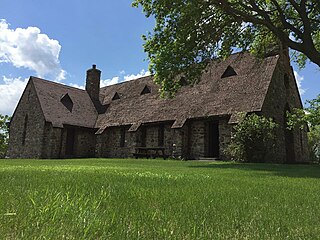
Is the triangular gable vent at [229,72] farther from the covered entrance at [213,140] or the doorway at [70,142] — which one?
the doorway at [70,142]

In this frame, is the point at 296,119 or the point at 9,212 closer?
the point at 9,212

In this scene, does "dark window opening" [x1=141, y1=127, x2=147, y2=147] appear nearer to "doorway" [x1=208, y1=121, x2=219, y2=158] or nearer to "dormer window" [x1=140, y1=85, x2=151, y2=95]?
"dormer window" [x1=140, y1=85, x2=151, y2=95]

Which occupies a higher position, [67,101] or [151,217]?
[67,101]

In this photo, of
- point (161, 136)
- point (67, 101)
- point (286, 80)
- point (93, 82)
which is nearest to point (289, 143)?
point (286, 80)

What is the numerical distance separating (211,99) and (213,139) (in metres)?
3.10

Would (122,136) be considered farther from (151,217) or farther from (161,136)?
(151,217)

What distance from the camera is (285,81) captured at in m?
24.7

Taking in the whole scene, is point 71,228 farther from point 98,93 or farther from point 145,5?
point 98,93

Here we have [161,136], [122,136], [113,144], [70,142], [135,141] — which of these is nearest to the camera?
[161,136]

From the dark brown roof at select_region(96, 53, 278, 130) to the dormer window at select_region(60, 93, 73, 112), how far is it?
3337 millimetres

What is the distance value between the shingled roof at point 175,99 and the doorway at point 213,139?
1608 millimetres

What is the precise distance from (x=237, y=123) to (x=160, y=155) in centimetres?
692

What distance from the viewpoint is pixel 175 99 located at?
997 inches

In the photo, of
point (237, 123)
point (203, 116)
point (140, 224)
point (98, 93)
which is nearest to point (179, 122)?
point (203, 116)
